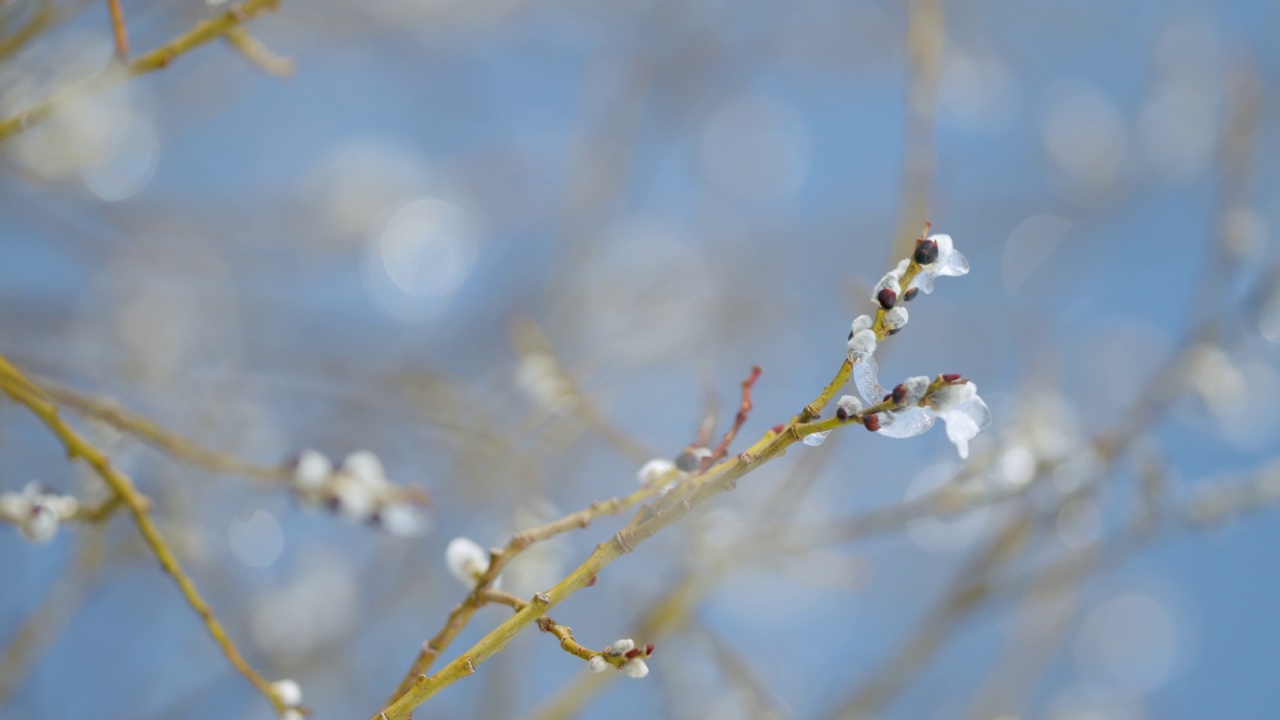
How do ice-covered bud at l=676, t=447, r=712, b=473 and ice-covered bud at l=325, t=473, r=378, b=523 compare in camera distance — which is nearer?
ice-covered bud at l=676, t=447, r=712, b=473

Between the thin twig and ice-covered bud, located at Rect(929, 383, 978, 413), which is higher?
the thin twig

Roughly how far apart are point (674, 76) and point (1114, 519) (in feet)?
6.52

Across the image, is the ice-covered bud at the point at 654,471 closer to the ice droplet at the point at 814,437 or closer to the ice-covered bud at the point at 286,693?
the ice droplet at the point at 814,437

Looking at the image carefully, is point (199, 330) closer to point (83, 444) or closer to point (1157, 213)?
point (83, 444)

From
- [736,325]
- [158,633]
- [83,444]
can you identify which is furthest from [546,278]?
[83,444]

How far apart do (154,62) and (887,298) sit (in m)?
0.63

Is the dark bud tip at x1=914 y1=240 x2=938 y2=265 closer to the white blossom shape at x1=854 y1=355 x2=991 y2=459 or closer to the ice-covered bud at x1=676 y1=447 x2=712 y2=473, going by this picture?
the white blossom shape at x1=854 y1=355 x2=991 y2=459

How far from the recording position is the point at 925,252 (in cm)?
60

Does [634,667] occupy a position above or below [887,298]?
below

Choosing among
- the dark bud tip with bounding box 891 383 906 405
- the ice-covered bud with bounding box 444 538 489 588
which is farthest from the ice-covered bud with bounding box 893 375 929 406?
the ice-covered bud with bounding box 444 538 489 588

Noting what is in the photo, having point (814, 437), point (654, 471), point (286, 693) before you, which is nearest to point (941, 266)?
point (814, 437)

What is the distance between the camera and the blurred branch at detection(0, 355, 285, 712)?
2.56ft

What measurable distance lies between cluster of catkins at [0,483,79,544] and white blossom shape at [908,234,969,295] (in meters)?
0.74

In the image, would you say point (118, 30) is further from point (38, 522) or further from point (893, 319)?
point (893, 319)
